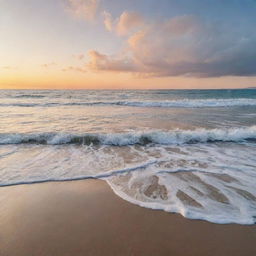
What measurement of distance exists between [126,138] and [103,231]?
5056 mm

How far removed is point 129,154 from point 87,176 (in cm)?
197

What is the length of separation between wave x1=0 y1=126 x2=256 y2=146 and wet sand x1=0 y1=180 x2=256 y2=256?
401cm

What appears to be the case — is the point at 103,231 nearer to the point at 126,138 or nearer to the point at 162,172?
the point at 162,172

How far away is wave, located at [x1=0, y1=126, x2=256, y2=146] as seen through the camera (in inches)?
301

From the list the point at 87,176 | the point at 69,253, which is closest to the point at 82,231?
the point at 69,253

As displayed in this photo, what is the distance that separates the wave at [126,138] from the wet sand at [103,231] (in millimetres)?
4013

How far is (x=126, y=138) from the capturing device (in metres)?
7.75

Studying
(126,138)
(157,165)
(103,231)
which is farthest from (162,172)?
(126,138)

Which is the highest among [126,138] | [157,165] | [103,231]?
[103,231]

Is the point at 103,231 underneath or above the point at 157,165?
above

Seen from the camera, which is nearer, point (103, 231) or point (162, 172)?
point (103, 231)

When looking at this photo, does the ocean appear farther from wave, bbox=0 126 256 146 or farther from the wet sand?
the wet sand

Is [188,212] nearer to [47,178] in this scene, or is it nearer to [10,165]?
[47,178]

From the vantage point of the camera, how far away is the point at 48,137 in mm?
7859
